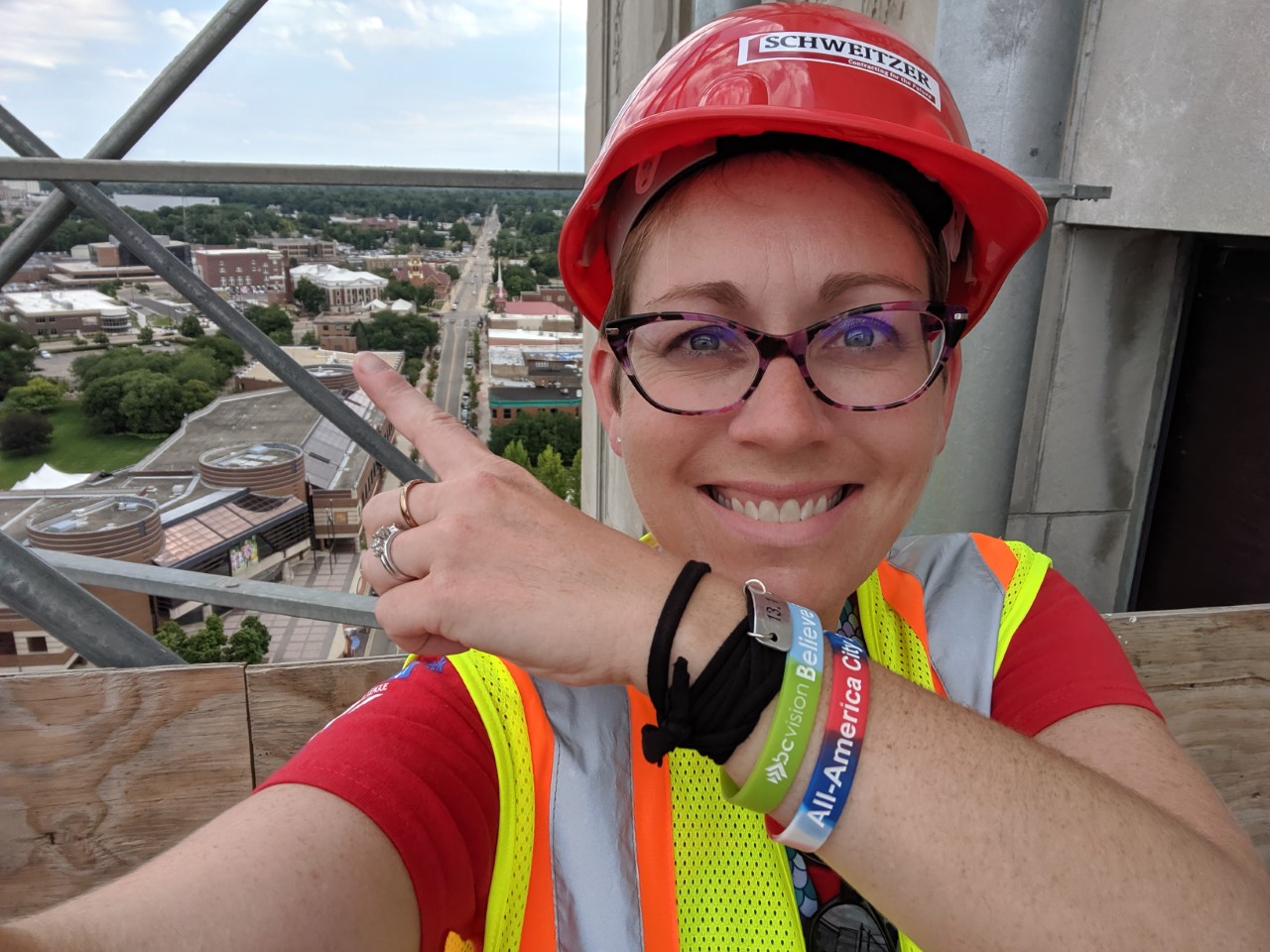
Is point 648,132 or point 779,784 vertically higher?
point 648,132

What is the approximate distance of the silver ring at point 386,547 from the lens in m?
1.09

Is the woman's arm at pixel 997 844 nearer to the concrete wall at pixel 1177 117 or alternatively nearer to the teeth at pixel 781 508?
the teeth at pixel 781 508

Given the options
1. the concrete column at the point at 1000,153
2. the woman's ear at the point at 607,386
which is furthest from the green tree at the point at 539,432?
the woman's ear at the point at 607,386

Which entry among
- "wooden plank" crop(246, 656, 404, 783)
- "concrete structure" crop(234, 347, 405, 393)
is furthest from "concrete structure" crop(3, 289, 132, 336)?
"wooden plank" crop(246, 656, 404, 783)

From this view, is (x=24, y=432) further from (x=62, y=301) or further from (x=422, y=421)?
(x=422, y=421)

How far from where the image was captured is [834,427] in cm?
133

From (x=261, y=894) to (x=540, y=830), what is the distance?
1.29ft

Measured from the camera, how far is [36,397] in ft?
11.0

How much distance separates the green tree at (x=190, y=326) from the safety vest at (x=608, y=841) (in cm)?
357

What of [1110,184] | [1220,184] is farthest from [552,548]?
[1110,184]

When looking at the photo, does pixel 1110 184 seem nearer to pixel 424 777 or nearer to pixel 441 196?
pixel 424 777

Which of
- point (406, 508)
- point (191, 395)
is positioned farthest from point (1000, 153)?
point (191, 395)

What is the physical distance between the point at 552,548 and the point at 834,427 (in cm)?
55

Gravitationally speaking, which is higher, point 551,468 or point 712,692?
point 712,692
